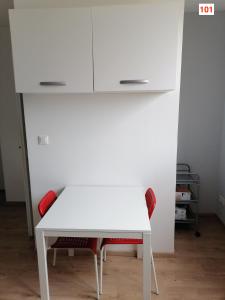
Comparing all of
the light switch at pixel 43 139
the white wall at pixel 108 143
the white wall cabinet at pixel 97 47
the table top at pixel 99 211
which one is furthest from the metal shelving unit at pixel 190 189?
the light switch at pixel 43 139

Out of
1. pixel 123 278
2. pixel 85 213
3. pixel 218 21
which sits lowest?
pixel 123 278

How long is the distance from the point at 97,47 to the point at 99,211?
1.20m

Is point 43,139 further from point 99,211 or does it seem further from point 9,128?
point 9,128

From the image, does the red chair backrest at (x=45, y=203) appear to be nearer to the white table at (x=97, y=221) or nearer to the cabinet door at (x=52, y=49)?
the white table at (x=97, y=221)

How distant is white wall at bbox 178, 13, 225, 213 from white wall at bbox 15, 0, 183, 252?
34.7 inches

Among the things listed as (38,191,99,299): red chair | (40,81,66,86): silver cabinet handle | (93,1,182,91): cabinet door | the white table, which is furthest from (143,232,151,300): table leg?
(40,81,66,86): silver cabinet handle

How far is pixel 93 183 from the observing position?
7.45 ft

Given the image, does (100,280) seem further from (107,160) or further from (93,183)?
(107,160)

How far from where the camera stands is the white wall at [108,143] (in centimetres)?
212

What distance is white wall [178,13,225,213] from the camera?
271 centimetres

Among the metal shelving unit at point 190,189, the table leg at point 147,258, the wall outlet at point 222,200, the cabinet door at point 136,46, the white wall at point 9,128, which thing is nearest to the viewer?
the table leg at point 147,258

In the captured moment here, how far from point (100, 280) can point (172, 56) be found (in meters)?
1.82

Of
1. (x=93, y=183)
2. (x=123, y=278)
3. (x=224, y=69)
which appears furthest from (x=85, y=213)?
(x=224, y=69)

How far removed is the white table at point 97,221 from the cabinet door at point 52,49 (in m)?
0.88
